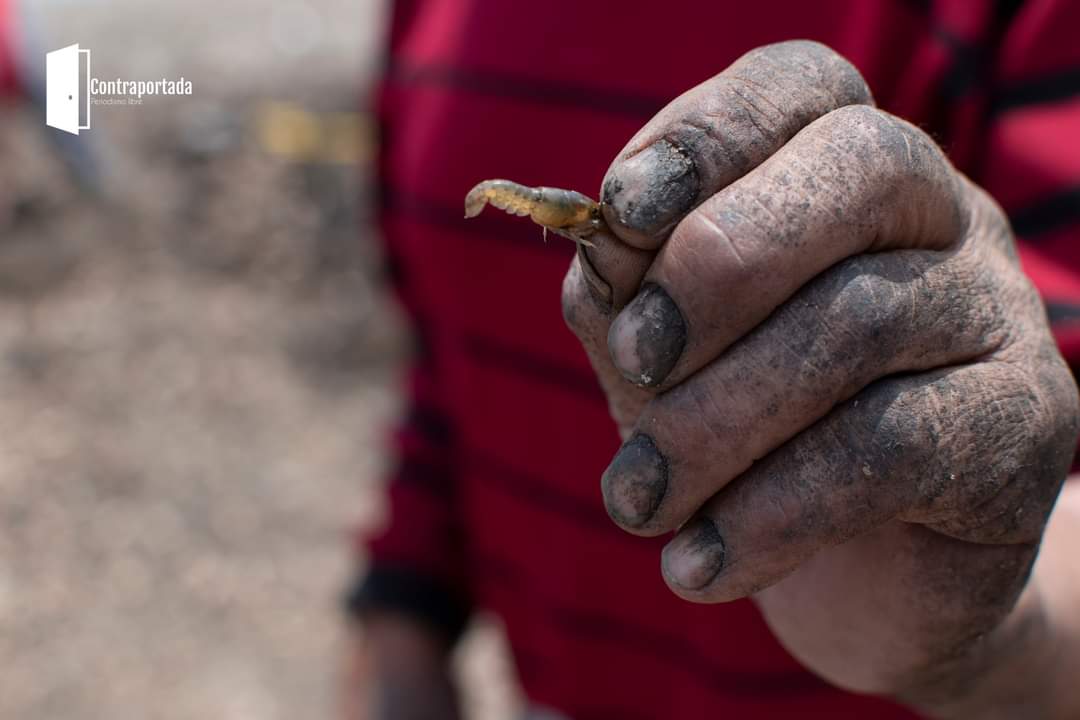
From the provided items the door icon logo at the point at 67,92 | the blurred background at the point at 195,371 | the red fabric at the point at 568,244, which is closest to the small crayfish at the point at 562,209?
the red fabric at the point at 568,244

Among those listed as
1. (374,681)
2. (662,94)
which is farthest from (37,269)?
(662,94)

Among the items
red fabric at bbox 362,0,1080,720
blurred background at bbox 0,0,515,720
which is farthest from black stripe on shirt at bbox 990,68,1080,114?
blurred background at bbox 0,0,515,720

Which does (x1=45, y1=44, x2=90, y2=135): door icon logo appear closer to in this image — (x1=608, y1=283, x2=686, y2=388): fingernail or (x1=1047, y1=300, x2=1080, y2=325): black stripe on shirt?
(x1=608, y1=283, x2=686, y2=388): fingernail

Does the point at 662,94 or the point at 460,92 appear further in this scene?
the point at 460,92

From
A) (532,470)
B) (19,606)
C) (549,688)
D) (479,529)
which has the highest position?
(532,470)

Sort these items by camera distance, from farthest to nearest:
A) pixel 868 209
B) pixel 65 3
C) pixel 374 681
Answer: pixel 65 3 < pixel 374 681 < pixel 868 209

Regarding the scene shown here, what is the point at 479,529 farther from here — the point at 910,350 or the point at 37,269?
the point at 37,269
